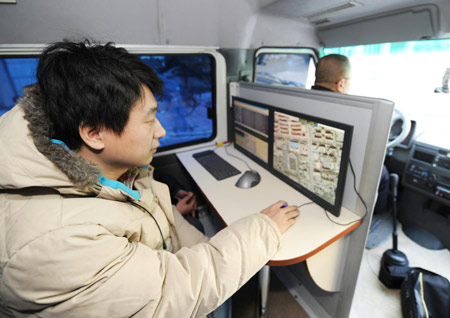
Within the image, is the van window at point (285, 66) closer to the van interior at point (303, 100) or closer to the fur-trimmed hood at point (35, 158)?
the van interior at point (303, 100)

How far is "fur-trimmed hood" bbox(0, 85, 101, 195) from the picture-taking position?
0.57 metres

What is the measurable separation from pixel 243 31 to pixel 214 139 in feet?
3.13

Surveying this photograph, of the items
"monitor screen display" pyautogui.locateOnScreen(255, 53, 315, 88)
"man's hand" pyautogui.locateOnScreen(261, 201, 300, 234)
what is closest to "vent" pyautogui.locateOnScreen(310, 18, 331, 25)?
"monitor screen display" pyautogui.locateOnScreen(255, 53, 315, 88)

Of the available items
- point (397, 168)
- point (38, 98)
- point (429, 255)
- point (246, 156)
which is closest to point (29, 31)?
point (38, 98)

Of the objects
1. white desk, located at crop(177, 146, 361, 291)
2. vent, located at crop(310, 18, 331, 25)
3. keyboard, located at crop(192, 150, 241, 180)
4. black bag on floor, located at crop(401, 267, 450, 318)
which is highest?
vent, located at crop(310, 18, 331, 25)

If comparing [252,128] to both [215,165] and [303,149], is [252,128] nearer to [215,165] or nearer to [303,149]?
[215,165]

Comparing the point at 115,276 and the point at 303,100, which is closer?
the point at 115,276

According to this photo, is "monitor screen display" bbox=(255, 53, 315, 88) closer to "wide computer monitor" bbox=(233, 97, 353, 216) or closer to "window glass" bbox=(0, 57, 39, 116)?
"wide computer monitor" bbox=(233, 97, 353, 216)

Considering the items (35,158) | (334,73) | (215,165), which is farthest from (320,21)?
(35,158)

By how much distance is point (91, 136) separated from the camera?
0.71 meters

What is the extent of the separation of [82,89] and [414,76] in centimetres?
242

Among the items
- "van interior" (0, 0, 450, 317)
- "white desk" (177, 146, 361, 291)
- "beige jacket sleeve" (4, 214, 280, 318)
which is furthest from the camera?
"van interior" (0, 0, 450, 317)

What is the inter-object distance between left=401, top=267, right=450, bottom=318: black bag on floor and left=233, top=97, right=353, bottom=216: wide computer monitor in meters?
0.85

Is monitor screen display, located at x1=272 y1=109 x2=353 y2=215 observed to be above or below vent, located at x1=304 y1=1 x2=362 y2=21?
below
